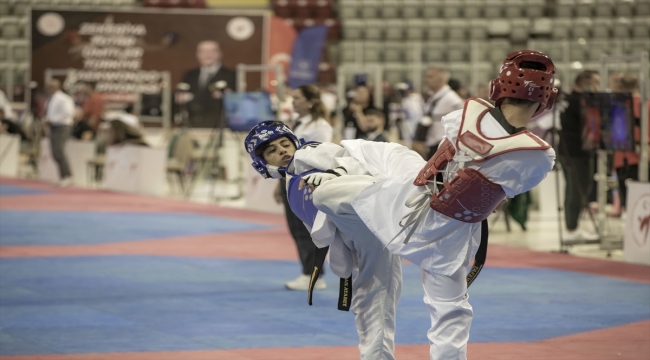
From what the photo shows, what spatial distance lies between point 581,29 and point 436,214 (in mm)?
20127

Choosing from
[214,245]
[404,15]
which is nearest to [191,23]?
[404,15]

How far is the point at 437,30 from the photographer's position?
23.6 m

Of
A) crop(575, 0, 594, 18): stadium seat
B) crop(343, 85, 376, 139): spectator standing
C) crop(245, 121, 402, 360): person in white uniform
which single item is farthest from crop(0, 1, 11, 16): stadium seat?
crop(245, 121, 402, 360): person in white uniform

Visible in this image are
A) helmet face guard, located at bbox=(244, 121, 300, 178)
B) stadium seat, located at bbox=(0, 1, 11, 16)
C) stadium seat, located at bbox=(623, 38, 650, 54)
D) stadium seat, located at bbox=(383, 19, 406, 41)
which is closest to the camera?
helmet face guard, located at bbox=(244, 121, 300, 178)

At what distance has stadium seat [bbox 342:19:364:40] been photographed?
78.0 feet

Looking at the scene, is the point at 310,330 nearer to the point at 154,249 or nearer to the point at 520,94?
the point at 520,94

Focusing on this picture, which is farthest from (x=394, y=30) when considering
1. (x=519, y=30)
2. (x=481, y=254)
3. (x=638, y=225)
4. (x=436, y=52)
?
(x=481, y=254)

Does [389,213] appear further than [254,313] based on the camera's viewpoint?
No

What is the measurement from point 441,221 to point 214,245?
6.91 metres

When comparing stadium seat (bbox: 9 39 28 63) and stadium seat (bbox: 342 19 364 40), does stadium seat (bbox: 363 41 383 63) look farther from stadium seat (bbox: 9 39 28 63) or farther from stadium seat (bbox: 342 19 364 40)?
stadium seat (bbox: 9 39 28 63)

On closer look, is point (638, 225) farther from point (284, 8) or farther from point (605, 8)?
point (284, 8)

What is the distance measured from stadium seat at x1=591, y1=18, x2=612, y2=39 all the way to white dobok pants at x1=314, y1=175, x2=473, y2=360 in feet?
63.4

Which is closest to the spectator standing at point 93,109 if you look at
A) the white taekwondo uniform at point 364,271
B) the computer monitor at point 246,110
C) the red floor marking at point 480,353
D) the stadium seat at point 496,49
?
the computer monitor at point 246,110

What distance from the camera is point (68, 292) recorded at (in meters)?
7.46
